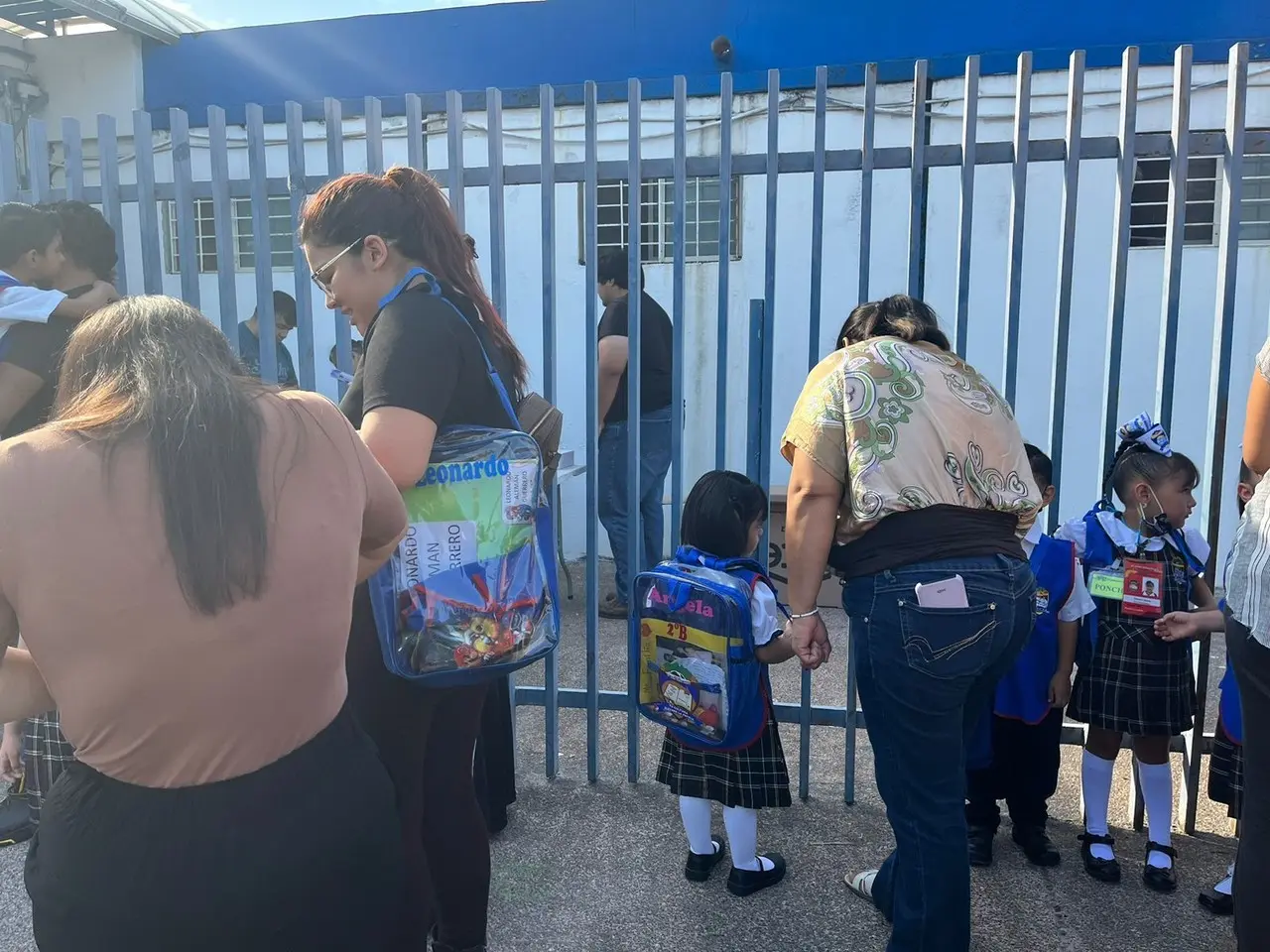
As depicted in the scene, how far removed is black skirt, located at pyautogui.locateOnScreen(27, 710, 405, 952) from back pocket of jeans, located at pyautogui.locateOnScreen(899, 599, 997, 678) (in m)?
1.17

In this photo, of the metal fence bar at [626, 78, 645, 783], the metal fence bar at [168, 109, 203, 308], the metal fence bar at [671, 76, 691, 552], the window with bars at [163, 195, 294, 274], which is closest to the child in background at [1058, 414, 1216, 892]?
the metal fence bar at [671, 76, 691, 552]

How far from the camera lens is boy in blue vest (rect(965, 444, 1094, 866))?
269 centimetres

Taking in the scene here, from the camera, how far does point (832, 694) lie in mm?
4375

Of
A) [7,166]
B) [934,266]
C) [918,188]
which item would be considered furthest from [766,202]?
[934,266]

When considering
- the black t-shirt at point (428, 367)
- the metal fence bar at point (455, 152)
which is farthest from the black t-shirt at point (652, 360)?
the black t-shirt at point (428, 367)

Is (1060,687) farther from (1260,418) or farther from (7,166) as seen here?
(7,166)

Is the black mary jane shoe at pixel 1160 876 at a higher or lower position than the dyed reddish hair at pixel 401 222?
lower

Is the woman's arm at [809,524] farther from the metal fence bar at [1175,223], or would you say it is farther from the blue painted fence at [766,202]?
the metal fence bar at [1175,223]

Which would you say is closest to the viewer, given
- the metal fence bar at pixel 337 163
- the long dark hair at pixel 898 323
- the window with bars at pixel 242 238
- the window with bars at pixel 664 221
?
the long dark hair at pixel 898 323

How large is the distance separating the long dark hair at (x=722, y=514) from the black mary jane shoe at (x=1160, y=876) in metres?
1.45

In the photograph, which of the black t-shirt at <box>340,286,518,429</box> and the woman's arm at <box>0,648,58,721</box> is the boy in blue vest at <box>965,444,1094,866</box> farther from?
the woman's arm at <box>0,648,58,721</box>

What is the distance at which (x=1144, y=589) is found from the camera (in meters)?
2.65

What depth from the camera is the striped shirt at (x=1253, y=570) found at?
170 centimetres

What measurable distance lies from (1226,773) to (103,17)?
8645mm
